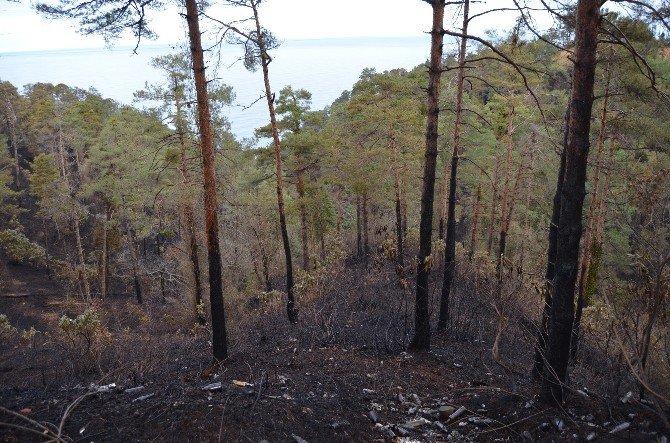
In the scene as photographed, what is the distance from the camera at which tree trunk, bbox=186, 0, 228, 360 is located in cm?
743

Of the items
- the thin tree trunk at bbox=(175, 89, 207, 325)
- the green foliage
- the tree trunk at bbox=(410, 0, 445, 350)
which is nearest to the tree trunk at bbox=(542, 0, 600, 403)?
the tree trunk at bbox=(410, 0, 445, 350)

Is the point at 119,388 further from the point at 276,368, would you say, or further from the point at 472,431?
the point at 472,431

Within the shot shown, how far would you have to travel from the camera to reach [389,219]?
3503cm

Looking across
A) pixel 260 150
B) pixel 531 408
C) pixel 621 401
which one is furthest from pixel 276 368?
pixel 260 150

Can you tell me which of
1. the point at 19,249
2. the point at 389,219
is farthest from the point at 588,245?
the point at 19,249

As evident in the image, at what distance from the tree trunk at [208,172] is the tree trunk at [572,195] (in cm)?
578

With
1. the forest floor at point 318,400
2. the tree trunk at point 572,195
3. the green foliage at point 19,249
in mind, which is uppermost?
the tree trunk at point 572,195

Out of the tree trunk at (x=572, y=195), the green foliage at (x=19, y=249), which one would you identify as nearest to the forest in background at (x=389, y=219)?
the tree trunk at (x=572, y=195)

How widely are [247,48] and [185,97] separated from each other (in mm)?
7378

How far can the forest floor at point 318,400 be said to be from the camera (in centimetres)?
467

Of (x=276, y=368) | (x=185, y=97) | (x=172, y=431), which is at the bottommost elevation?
(x=276, y=368)

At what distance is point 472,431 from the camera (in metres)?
5.36

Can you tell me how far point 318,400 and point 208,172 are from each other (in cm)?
444

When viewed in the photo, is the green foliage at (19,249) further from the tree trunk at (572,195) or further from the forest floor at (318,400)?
the tree trunk at (572,195)
